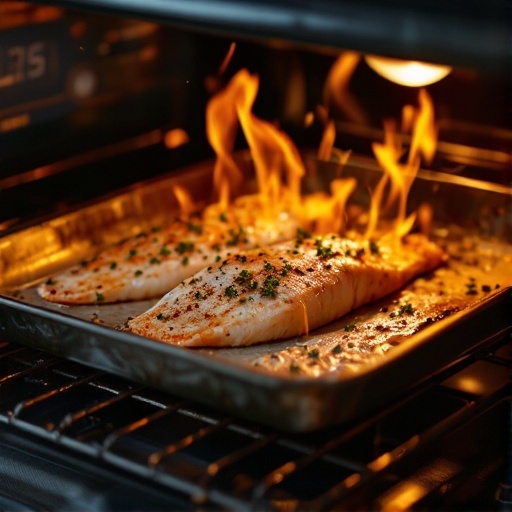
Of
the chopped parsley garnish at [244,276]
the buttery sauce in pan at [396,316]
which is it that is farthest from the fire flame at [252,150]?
the chopped parsley garnish at [244,276]

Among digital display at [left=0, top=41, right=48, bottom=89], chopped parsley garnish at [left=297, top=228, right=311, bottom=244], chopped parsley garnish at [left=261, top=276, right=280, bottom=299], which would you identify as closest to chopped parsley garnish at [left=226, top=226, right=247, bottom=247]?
chopped parsley garnish at [left=297, top=228, right=311, bottom=244]

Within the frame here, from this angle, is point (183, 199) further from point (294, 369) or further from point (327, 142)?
point (294, 369)

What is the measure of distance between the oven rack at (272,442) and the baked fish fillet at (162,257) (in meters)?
0.39

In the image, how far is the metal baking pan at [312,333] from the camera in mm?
2604

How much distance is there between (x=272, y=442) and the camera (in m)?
2.93

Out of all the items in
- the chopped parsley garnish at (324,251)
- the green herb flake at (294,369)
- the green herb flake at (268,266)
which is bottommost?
the green herb flake at (294,369)

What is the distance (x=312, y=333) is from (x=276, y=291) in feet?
0.66

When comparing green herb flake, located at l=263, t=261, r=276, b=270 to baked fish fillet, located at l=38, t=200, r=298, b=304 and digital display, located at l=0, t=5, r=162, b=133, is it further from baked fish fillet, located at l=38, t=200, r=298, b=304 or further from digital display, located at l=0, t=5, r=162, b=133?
digital display, located at l=0, t=5, r=162, b=133

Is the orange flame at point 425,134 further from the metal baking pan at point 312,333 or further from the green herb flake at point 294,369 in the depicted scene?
the green herb flake at point 294,369

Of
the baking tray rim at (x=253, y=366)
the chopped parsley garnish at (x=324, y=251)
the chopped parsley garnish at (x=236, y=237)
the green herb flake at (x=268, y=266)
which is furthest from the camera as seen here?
the chopped parsley garnish at (x=236, y=237)

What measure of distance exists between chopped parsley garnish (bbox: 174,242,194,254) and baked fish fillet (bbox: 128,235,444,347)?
0.30 m

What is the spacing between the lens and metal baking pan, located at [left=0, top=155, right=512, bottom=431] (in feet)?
8.54

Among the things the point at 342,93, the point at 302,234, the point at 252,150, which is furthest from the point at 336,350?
→ the point at 342,93

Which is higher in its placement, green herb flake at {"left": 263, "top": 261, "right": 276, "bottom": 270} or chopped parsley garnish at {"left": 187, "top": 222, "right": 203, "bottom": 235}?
green herb flake at {"left": 263, "top": 261, "right": 276, "bottom": 270}
